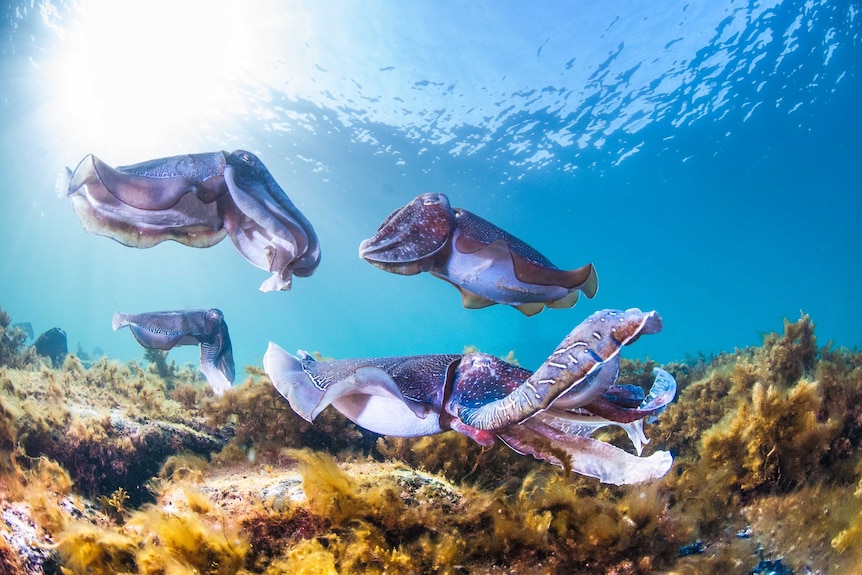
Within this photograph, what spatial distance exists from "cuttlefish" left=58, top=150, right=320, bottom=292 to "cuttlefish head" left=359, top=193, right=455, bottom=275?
741 mm

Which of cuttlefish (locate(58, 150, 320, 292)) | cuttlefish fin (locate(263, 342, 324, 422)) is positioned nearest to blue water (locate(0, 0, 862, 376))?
cuttlefish (locate(58, 150, 320, 292))

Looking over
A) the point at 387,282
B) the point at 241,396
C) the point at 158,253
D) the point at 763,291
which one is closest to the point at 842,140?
the point at 241,396

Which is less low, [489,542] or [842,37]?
[842,37]

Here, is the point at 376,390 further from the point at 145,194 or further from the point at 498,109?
the point at 498,109

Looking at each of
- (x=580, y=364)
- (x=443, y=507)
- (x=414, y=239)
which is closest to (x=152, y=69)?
(x=414, y=239)

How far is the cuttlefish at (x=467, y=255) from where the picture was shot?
2854 millimetres

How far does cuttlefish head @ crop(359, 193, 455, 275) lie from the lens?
285 cm

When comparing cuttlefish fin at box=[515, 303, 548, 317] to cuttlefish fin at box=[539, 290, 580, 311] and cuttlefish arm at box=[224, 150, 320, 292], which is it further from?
cuttlefish arm at box=[224, 150, 320, 292]

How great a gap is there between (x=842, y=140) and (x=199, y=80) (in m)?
46.0

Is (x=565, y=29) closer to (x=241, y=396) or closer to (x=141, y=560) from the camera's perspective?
(x=241, y=396)

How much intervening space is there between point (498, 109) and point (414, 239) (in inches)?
1050

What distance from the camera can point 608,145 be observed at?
1201 inches

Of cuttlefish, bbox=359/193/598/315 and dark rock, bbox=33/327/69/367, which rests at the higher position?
dark rock, bbox=33/327/69/367

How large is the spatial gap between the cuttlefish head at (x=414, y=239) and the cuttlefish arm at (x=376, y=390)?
28.4 inches
